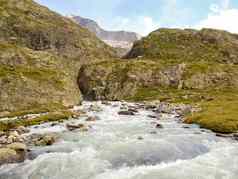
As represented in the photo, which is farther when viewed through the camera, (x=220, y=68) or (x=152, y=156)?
(x=220, y=68)

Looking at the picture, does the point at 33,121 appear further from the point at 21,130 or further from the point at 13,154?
the point at 13,154

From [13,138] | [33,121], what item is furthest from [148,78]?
[13,138]

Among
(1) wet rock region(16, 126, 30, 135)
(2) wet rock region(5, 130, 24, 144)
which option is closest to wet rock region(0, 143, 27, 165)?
(2) wet rock region(5, 130, 24, 144)

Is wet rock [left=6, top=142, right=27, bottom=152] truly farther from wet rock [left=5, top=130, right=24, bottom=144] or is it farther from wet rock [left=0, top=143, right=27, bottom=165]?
wet rock [left=5, top=130, right=24, bottom=144]

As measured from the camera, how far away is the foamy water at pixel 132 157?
35.4 meters

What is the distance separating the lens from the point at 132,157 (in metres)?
41.1

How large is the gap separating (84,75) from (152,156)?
12709 cm

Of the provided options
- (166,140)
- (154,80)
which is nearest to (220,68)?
(154,80)

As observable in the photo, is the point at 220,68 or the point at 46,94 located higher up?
the point at 220,68

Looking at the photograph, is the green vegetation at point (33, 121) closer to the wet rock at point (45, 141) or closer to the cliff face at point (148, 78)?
the wet rock at point (45, 141)

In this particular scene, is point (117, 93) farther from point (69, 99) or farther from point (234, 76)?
point (234, 76)

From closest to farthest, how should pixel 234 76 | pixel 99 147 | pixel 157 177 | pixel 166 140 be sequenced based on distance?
1. pixel 157 177
2. pixel 99 147
3. pixel 166 140
4. pixel 234 76

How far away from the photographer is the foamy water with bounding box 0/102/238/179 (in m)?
35.4

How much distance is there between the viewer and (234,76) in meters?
162
